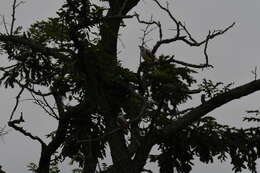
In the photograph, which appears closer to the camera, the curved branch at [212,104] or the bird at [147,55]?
the curved branch at [212,104]

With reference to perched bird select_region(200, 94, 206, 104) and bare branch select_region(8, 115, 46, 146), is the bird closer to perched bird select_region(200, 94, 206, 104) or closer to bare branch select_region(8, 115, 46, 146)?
perched bird select_region(200, 94, 206, 104)

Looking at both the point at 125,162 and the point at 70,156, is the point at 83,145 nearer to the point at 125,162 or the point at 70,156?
the point at 70,156

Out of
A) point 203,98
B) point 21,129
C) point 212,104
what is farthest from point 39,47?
point 212,104

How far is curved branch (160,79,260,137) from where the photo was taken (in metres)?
9.59

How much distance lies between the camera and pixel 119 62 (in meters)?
11.8

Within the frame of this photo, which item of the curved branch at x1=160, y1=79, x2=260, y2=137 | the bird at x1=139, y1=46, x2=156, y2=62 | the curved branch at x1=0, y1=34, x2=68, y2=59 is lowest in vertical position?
the curved branch at x1=160, y1=79, x2=260, y2=137

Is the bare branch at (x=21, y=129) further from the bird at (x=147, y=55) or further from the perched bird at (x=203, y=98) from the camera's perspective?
the perched bird at (x=203, y=98)

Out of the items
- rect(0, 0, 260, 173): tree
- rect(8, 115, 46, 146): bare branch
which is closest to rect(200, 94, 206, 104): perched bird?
rect(0, 0, 260, 173): tree

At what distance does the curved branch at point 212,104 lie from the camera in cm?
959

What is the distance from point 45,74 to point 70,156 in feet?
7.82

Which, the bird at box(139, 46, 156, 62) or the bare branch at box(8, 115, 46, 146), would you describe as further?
the bare branch at box(8, 115, 46, 146)

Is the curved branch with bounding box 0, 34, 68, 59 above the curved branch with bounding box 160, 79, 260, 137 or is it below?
above

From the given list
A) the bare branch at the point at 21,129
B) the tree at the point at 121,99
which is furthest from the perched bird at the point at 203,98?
the bare branch at the point at 21,129

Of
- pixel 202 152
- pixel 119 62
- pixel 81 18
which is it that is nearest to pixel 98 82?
pixel 119 62
